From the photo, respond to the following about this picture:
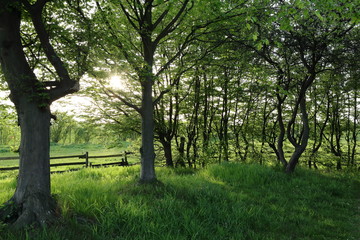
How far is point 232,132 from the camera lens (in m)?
16.7

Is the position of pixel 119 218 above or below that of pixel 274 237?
above

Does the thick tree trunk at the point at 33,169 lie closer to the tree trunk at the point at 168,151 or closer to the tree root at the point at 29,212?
the tree root at the point at 29,212

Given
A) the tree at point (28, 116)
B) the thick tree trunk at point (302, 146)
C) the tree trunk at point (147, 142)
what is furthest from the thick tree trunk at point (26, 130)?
the thick tree trunk at point (302, 146)

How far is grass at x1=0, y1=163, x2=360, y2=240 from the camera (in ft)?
14.0

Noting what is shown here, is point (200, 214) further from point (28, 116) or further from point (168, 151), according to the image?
point (168, 151)

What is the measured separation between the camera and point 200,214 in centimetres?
514

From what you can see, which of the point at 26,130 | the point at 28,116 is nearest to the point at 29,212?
the point at 26,130

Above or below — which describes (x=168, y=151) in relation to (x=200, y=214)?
above

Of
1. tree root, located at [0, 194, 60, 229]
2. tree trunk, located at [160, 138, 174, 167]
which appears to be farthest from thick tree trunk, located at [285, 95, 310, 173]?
tree root, located at [0, 194, 60, 229]

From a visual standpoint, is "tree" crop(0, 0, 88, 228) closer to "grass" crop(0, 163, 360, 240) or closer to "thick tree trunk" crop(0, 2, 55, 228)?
"thick tree trunk" crop(0, 2, 55, 228)

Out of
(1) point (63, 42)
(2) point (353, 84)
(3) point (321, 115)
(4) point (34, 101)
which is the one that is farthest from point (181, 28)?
(3) point (321, 115)

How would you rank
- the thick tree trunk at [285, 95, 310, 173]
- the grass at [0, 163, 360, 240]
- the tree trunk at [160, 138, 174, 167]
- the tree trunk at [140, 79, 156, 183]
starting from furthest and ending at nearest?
the tree trunk at [160, 138, 174, 167], the thick tree trunk at [285, 95, 310, 173], the tree trunk at [140, 79, 156, 183], the grass at [0, 163, 360, 240]

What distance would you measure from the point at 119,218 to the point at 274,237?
3.13 metres

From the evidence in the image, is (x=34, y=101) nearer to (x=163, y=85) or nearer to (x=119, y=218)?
(x=119, y=218)
